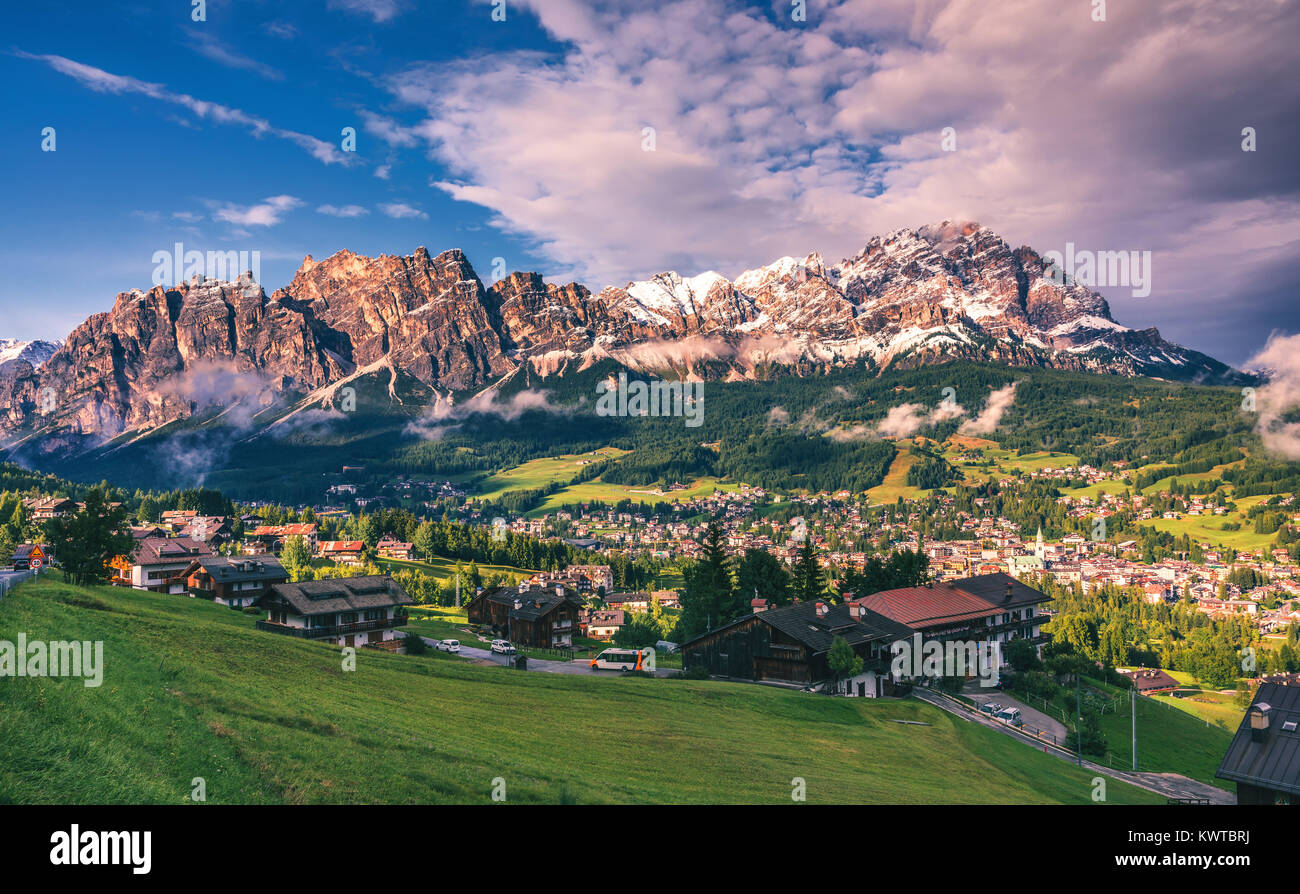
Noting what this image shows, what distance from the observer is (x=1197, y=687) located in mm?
117188

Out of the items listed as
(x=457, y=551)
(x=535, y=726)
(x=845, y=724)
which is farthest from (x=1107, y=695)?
(x=457, y=551)

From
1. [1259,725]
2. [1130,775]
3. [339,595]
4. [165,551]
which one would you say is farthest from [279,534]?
[1259,725]

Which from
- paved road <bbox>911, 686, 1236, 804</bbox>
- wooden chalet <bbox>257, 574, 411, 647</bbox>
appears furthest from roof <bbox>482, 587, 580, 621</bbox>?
paved road <bbox>911, 686, 1236, 804</bbox>

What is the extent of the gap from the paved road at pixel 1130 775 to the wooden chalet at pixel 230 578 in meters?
72.4

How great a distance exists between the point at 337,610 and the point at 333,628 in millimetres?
1805

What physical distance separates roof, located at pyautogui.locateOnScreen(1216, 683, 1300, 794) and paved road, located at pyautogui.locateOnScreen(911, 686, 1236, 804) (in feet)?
36.9

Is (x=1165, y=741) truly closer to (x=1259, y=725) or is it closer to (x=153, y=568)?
(x=1259, y=725)

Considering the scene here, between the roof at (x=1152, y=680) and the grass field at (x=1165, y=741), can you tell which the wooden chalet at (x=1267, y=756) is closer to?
the grass field at (x=1165, y=741)

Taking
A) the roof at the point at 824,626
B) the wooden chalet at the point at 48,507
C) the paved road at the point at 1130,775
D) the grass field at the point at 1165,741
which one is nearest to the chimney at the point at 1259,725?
the paved road at the point at 1130,775

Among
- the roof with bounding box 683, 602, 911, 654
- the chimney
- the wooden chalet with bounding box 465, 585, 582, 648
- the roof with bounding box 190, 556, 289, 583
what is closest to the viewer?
the chimney

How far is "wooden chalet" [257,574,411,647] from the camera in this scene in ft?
217

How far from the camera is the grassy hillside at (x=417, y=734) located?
Answer: 1745 centimetres

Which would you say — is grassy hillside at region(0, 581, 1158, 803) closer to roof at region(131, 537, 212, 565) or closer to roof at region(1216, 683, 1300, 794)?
roof at region(1216, 683, 1300, 794)

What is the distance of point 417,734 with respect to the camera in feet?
88.0
